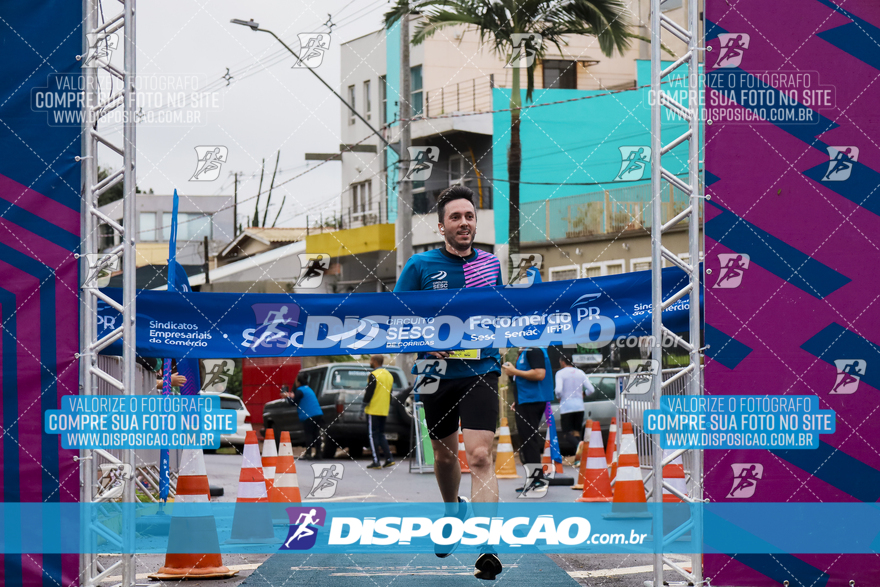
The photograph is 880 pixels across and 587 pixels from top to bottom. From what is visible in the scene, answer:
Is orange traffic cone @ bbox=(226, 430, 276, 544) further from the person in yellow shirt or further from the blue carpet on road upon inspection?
the person in yellow shirt

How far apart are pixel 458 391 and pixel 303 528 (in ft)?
4.08

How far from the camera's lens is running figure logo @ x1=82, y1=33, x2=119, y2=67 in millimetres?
4910

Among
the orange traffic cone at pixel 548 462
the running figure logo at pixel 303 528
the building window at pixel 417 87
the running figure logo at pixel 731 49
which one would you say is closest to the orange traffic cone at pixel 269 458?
the running figure logo at pixel 303 528

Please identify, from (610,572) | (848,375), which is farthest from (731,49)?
(610,572)

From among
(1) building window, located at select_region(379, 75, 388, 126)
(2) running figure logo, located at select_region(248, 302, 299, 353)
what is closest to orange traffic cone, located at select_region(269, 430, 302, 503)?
(2) running figure logo, located at select_region(248, 302, 299, 353)

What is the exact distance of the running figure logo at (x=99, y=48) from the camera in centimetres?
491

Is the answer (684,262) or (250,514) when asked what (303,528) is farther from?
(684,262)

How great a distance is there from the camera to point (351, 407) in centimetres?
1541

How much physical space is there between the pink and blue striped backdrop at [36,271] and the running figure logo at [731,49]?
3.27m

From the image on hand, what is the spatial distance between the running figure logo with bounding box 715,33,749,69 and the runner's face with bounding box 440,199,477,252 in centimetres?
150

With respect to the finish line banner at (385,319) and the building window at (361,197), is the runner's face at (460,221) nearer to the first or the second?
the finish line banner at (385,319)

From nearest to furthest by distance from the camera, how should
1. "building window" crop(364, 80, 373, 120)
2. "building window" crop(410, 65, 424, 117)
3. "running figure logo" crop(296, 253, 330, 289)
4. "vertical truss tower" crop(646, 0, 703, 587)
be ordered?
1. "vertical truss tower" crop(646, 0, 703, 587)
2. "running figure logo" crop(296, 253, 330, 289)
3. "building window" crop(410, 65, 424, 117)
4. "building window" crop(364, 80, 373, 120)

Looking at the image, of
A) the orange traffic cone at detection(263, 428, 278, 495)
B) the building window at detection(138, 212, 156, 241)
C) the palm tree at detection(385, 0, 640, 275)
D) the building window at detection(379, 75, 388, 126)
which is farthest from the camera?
the building window at detection(138, 212, 156, 241)

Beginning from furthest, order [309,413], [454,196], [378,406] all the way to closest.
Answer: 1. [309,413]
2. [378,406]
3. [454,196]
